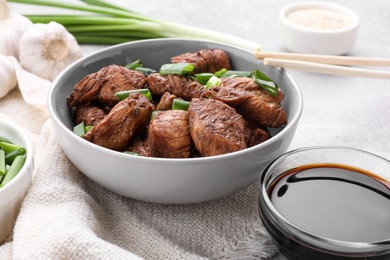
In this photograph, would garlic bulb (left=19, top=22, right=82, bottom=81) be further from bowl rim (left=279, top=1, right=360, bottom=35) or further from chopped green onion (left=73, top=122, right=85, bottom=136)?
bowl rim (left=279, top=1, right=360, bottom=35)

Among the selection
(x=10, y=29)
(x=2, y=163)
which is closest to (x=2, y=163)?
(x=2, y=163)

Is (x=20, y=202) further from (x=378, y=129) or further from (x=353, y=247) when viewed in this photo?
(x=378, y=129)

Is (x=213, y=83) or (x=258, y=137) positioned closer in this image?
(x=258, y=137)

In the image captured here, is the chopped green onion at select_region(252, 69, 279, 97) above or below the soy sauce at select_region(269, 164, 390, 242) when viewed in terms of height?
above

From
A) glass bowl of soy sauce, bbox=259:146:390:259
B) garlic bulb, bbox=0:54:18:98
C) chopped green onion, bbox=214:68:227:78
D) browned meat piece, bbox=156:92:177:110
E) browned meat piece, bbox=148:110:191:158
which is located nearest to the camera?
glass bowl of soy sauce, bbox=259:146:390:259

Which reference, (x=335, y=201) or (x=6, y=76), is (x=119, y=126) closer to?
(x=335, y=201)

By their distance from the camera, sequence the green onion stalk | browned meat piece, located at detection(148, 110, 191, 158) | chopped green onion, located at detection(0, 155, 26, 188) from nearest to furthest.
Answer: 1. browned meat piece, located at detection(148, 110, 191, 158)
2. chopped green onion, located at detection(0, 155, 26, 188)
3. the green onion stalk

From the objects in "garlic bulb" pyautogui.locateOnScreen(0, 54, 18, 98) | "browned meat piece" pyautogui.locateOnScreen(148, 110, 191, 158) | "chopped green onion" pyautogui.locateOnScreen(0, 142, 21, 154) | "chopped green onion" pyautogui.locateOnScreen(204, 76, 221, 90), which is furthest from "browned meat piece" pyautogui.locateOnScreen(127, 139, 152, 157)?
"garlic bulb" pyautogui.locateOnScreen(0, 54, 18, 98)

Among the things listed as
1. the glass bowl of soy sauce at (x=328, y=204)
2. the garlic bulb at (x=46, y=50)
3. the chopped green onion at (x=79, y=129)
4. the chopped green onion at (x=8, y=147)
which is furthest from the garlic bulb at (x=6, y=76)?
the glass bowl of soy sauce at (x=328, y=204)
